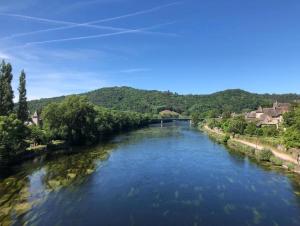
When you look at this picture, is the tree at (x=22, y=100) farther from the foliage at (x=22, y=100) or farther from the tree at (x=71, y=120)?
the tree at (x=71, y=120)

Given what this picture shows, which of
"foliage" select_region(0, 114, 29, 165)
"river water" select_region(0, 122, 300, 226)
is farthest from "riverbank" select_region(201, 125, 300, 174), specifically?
"foliage" select_region(0, 114, 29, 165)

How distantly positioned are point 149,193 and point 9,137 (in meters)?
25.0

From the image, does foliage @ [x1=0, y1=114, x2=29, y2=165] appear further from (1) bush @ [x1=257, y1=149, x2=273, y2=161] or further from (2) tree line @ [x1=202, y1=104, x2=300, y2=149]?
(2) tree line @ [x1=202, y1=104, x2=300, y2=149]

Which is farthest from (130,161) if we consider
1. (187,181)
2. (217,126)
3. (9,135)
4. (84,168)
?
(217,126)

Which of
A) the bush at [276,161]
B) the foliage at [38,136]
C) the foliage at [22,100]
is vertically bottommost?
the bush at [276,161]

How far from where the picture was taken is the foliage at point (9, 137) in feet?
153

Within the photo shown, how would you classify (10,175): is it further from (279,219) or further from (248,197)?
(279,219)

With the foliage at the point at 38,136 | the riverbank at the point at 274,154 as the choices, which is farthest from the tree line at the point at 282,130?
the foliage at the point at 38,136

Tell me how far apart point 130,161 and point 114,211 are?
81.8 feet

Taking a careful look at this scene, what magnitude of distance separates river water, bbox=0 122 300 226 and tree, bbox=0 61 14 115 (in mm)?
15211

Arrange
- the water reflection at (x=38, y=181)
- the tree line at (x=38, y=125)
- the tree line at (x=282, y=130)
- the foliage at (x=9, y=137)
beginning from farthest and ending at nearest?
the tree line at (x=38, y=125) < the tree line at (x=282, y=130) < the foliage at (x=9, y=137) < the water reflection at (x=38, y=181)

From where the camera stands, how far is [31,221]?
26734mm

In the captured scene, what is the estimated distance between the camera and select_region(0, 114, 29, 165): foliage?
46603 mm

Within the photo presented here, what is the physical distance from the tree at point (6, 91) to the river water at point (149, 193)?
15.2 metres
